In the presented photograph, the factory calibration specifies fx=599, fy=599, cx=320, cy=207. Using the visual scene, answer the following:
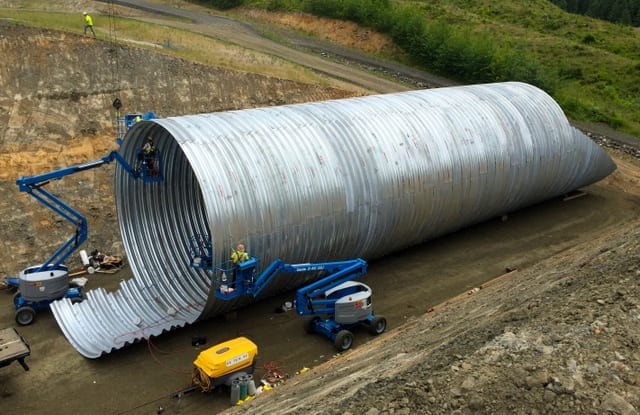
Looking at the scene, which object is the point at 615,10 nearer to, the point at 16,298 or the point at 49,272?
the point at 49,272

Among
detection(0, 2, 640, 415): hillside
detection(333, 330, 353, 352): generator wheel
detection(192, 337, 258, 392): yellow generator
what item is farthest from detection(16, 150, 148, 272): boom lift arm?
detection(333, 330, 353, 352): generator wheel

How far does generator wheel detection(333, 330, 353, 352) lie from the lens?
14.7 meters

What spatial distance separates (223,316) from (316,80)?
1756 cm

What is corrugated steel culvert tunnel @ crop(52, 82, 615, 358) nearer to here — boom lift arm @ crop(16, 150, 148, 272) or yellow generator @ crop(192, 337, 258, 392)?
boom lift arm @ crop(16, 150, 148, 272)

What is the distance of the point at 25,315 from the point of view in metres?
15.9

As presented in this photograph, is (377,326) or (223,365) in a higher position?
(223,365)

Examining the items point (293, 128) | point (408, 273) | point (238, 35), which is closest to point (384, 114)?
point (293, 128)

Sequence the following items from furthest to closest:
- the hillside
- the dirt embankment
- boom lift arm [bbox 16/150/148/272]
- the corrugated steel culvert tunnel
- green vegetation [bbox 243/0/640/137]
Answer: green vegetation [bbox 243/0/640/137], the dirt embankment, boom lift arm [bbox 16/150/148/272], the corrugated steel culvert tunnel, the hillside

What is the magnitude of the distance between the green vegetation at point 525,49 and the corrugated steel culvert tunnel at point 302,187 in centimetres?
1358

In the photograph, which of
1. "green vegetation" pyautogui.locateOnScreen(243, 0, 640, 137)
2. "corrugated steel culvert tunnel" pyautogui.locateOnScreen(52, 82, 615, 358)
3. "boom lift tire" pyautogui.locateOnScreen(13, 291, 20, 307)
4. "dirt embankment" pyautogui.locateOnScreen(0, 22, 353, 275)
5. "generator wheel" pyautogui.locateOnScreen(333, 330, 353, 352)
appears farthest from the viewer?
"green vegetation" pyautogui.locateOnScreen(243, 0, 640, 137)

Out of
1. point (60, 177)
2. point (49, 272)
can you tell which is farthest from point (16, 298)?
point (60, 177)

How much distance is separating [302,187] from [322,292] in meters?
2.87

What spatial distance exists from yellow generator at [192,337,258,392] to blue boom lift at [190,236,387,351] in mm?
1266

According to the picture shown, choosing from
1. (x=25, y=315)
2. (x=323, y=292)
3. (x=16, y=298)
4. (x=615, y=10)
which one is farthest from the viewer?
(x=615, y=10)
